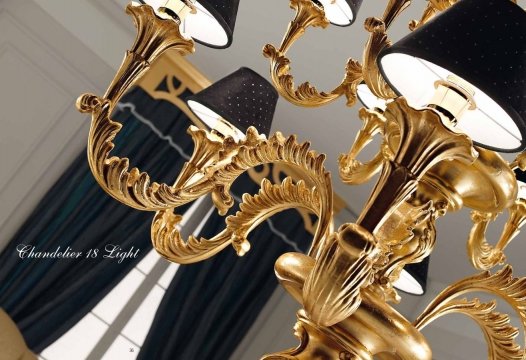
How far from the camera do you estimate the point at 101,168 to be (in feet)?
3.42

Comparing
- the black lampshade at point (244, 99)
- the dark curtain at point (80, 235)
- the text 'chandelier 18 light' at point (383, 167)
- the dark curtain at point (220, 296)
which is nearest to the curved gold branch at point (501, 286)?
the text 'chandelier 18 light' at point (383, 167)

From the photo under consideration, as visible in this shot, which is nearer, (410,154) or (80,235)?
(410,154)

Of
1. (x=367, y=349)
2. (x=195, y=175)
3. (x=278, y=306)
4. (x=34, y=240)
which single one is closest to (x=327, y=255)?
(x=367, y=349)

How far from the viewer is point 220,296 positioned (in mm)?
4438

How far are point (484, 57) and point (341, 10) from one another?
79cm

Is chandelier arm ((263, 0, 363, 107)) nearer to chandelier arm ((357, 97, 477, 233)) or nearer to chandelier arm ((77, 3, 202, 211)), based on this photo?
chandelier arm ((77, 3, 202, 211))

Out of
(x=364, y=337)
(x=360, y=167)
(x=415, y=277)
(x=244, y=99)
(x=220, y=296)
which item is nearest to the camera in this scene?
(x=364, y=337)

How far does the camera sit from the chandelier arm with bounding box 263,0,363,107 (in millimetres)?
1305

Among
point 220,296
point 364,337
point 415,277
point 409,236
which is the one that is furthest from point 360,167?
point 220,296

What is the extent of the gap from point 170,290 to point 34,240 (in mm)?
858

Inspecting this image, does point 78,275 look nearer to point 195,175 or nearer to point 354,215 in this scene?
point 354,215

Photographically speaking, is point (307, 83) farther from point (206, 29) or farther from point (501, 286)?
point (501, 286)

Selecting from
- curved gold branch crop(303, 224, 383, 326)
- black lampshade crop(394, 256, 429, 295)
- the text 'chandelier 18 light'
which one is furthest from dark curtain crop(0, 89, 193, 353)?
curved gold branch crop(303, 224, 383, 326)

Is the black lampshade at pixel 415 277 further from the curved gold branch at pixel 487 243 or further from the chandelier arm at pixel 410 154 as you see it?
the chandelier arm at pixel 410 154
